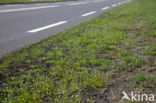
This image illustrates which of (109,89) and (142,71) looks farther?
(142,71)

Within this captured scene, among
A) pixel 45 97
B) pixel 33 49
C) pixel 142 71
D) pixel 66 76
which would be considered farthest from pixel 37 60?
pixel 142 71

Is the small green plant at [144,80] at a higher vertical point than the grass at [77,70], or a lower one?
lower

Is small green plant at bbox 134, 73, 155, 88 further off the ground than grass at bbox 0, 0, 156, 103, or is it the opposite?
→ grass at bbox 0, 0, 156, 103

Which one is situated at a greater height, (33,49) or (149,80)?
(33,49)

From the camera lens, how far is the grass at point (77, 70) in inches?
99.9

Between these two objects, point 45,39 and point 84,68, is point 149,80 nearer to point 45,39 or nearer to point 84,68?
point 84,68

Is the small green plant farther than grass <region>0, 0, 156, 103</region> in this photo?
Yes

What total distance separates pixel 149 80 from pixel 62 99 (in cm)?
134

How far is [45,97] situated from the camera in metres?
2.47

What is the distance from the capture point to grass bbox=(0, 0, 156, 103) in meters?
2.54

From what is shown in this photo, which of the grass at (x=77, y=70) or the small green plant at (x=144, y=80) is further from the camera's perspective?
the small green plant at (x=144, y=80)

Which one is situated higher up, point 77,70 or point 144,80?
point 77,70

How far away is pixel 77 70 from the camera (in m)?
3.21

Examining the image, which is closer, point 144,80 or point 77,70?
point 144,80
